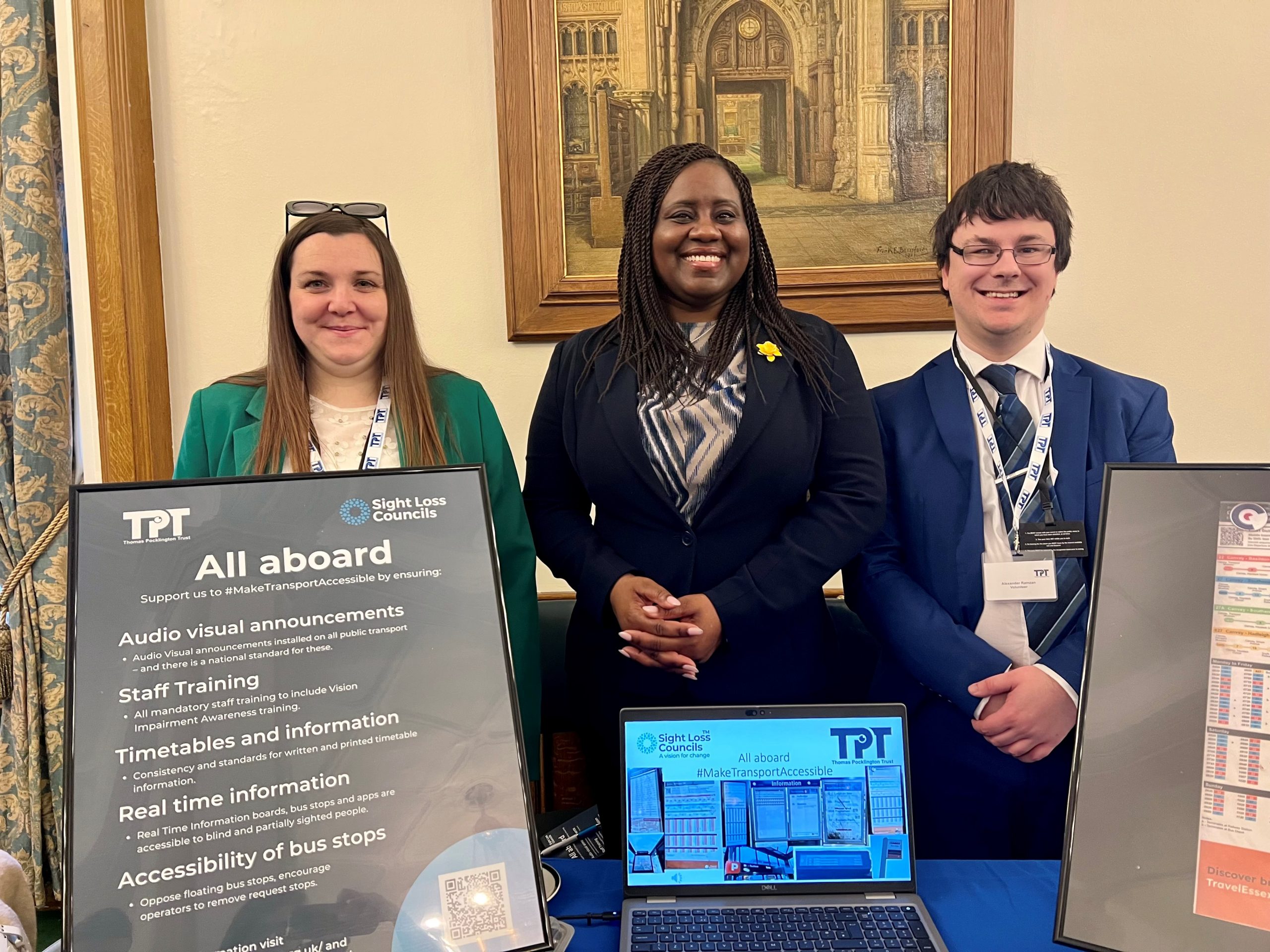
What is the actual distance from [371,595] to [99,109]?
228 cm

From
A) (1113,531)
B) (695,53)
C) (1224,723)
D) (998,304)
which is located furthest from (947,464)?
(695,53)

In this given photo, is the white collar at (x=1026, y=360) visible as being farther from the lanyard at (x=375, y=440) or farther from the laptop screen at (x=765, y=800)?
the lanyard at (x=375, y=440)

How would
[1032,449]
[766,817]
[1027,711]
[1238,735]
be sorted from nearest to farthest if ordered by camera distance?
[1238,735]
[766,817]
[1027,711]
[1032,449]

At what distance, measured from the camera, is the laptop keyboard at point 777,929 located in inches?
38.7

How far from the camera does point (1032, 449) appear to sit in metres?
1.49

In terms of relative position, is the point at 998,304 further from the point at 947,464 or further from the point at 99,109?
the point at 99,109

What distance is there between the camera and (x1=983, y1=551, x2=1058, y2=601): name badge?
143cm

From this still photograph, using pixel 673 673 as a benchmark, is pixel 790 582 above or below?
above

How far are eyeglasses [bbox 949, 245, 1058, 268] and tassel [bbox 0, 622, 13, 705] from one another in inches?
107

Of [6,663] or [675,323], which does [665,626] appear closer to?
[675,323]

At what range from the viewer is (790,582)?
1.45m

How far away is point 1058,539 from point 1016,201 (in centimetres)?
61

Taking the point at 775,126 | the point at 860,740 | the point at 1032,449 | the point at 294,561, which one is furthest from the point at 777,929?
the point at 775,126

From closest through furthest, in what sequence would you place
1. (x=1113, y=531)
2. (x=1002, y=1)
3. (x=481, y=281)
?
(x=1113, y=531) < (x=1002, y=1) < (x=481, y=281)
